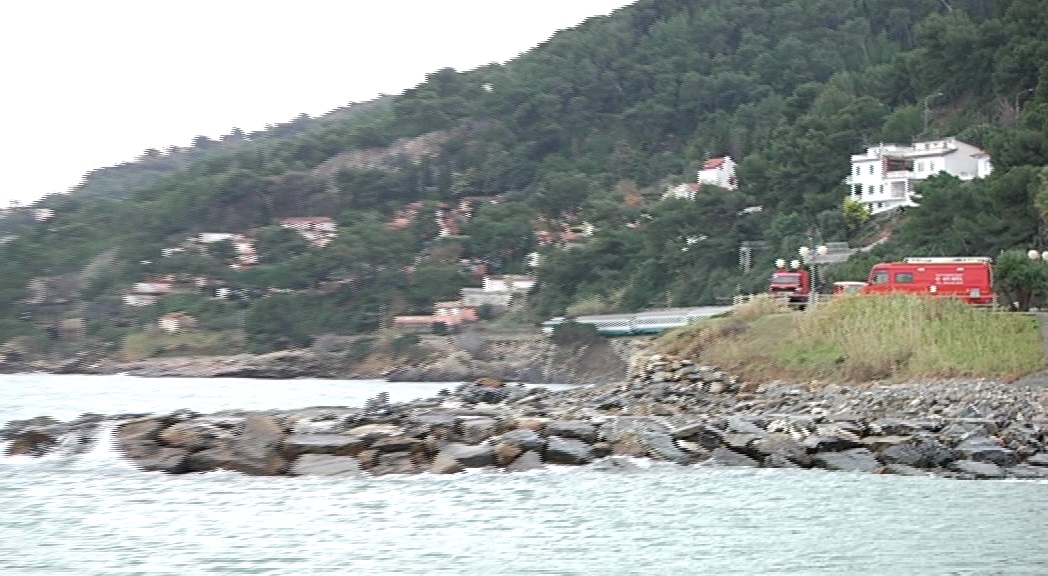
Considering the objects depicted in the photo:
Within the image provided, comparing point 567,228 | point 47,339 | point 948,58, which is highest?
point 948,58

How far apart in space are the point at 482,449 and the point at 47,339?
9708 cm

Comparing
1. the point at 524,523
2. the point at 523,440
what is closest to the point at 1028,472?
the point at 523,440

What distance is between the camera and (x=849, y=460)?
2539 centimetres

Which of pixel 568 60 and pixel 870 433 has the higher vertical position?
pixel 568 60

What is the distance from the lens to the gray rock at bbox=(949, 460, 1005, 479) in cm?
2405

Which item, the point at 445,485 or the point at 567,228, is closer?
the point at 445,485

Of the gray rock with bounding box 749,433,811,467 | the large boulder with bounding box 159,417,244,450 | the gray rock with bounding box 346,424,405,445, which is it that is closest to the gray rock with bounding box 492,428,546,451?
the gray rock with bounding box 346,424,405,445

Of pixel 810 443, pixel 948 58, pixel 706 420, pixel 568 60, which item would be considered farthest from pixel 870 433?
pixel 568 60

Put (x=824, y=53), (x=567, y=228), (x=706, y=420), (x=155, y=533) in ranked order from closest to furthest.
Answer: (x=155, y=533)
(x=706, y=420)
(x=567, y=228)
(x=824, y=53)

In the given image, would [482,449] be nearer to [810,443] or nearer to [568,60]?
[810,443]

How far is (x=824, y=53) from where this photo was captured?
457 feet

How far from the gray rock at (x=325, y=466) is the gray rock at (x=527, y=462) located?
257 centimetres

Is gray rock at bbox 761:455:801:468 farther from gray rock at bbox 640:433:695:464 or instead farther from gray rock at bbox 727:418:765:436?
gray rock at bbox 727:418:765:436

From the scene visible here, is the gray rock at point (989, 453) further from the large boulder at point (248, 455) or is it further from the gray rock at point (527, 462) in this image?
the large boulder at point (248, 455)
